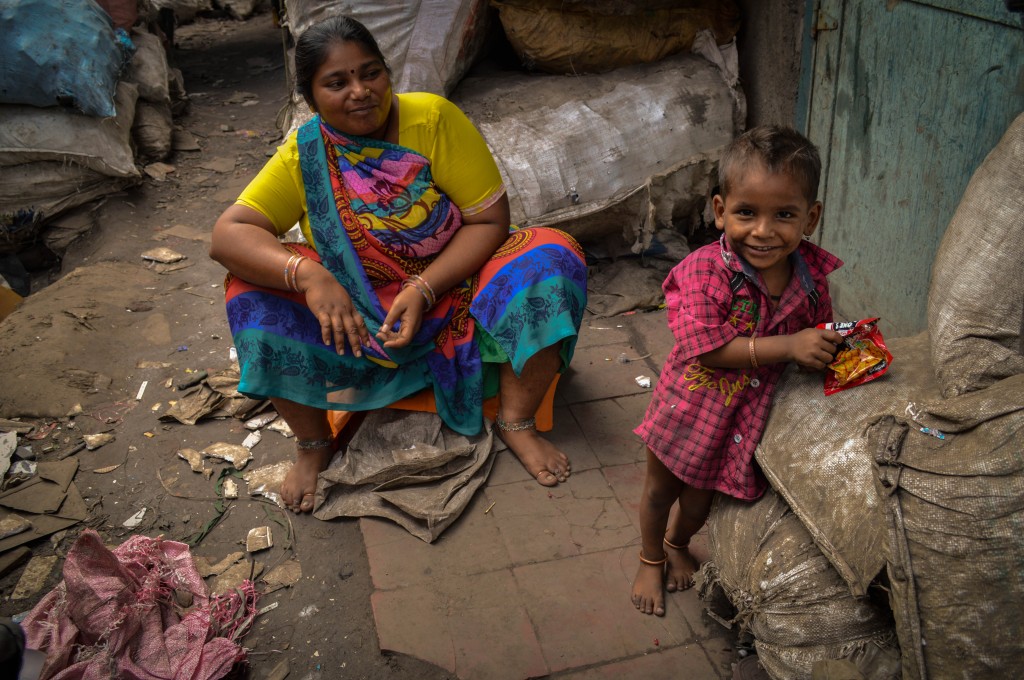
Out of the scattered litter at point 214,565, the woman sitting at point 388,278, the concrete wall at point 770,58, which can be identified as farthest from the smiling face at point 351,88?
the concrete wall at point 770,58

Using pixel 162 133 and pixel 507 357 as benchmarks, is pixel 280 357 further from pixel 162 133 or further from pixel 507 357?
pixel 162 133

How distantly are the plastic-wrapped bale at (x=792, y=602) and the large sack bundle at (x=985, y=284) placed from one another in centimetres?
44

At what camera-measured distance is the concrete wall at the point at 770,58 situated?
3670mm

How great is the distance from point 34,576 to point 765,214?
2.41m

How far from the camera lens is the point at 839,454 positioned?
5.39 ft

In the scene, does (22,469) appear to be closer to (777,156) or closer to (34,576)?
(34,576)

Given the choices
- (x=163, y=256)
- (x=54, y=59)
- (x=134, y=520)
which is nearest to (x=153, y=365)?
(x=134, y=520)

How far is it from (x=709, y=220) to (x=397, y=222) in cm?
217

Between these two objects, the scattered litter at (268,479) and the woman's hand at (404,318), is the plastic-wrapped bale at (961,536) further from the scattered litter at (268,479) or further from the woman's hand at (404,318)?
the scattered litter at (268,479)

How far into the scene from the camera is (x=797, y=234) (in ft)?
5.62

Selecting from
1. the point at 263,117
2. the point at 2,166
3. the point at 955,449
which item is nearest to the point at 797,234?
the point at 955,449

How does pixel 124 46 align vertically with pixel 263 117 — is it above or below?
above

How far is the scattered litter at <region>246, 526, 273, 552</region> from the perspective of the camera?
100 inches

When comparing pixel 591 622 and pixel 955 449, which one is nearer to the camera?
pixel 955 449
